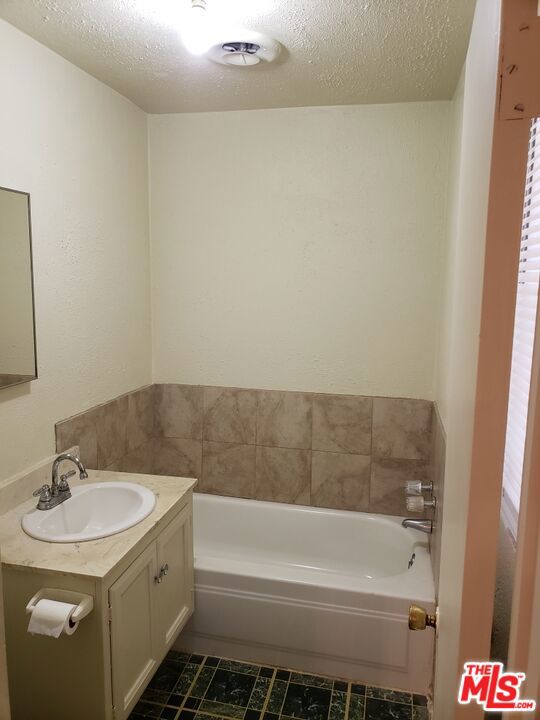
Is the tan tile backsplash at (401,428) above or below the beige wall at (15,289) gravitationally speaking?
below

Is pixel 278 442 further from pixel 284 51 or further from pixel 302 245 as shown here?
pixel 284 51

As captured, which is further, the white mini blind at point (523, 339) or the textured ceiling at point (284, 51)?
the textured ceiling at point (284, 51)

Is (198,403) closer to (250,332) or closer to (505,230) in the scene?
(250,332)

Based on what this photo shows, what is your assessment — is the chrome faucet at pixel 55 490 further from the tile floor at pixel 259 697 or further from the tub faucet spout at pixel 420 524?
the tub faucet spout at pixel 420 524

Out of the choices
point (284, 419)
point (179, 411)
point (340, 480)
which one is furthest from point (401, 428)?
point (179, 411)

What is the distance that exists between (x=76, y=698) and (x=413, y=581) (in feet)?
4.50

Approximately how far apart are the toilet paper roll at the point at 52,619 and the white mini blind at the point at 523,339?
1.17m

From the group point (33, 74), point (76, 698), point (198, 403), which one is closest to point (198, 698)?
point (76, 698)

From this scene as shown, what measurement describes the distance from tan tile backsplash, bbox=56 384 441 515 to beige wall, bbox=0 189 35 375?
2.24 feet

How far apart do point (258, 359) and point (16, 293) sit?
1342 mm

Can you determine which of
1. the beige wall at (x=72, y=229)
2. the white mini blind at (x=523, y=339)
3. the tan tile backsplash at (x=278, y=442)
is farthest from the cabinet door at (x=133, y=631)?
the white mini blind at (x=523, y=339)

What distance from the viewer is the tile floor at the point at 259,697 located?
2027 mm

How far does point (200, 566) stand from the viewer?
234cm

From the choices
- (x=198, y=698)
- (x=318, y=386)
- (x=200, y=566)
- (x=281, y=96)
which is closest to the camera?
(x=198, y=698)
